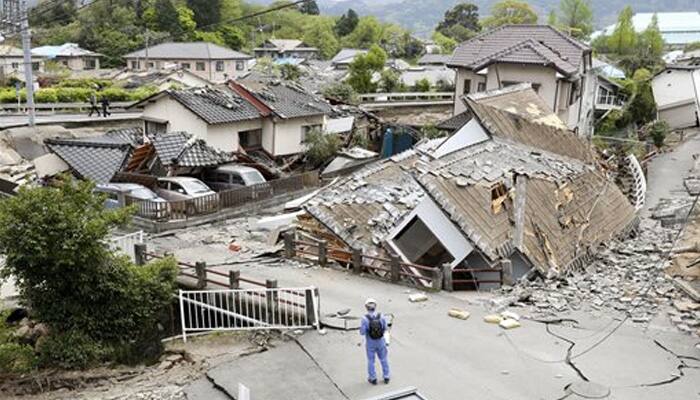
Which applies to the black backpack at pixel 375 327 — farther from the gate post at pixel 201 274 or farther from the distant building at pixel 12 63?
the distant building at pixel 12 63

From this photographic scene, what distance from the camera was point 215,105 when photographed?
29.7 meters

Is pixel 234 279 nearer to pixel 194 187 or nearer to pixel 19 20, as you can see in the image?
pixel 194 187

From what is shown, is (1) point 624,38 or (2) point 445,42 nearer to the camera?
(1) point 624,38

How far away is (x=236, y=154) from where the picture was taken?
29.2 meters

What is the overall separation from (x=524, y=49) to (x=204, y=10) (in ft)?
199

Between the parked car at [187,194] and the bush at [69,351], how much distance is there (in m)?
9.59

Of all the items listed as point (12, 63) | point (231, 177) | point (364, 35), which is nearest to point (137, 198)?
point (231, 177)

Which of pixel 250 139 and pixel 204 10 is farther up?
pixel 204 10

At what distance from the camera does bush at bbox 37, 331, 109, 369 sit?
500 inches

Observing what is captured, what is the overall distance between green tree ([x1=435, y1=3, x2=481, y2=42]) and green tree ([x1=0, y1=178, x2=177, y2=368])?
109843 mm

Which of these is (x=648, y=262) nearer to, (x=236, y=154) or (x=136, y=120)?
(x=236, y=154)

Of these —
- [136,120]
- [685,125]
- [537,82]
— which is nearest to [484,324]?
[537,82]

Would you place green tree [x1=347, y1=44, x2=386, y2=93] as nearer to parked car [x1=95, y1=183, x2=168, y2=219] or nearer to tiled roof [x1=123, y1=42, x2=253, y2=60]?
tiled roof [x1=123, y1=42, x2=253, y2=60]

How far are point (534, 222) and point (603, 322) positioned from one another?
4143mm
